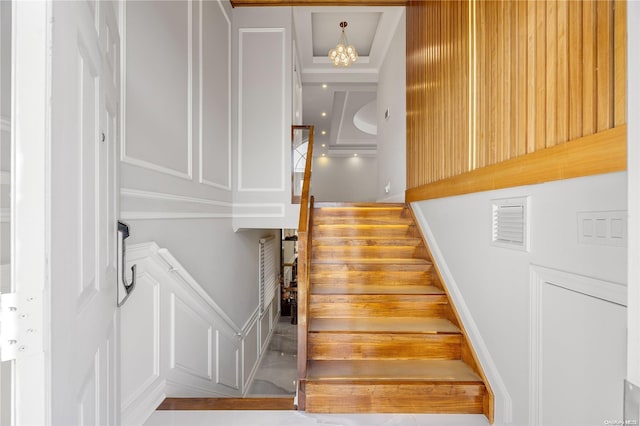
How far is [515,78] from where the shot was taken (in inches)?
65.5

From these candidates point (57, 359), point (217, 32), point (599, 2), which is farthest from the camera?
point (217, 32)

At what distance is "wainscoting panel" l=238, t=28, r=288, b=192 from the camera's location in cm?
405

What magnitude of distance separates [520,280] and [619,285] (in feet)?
1.83

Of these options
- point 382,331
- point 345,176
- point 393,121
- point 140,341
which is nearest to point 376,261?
point 382,331

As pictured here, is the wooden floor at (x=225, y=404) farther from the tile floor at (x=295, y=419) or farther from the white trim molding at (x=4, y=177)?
the white trim molding at (x=4, y=177)

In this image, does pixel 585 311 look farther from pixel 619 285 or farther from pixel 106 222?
pixel 106 222

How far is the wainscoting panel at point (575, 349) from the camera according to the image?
3.46 feet

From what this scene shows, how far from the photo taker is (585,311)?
1166mm

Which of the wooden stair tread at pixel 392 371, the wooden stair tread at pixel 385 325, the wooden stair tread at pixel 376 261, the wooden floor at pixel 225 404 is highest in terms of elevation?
the wooden stair tread at pixel 376 261

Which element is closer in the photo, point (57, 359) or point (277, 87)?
point (57, 359)

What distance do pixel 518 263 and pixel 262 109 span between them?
3433 mm

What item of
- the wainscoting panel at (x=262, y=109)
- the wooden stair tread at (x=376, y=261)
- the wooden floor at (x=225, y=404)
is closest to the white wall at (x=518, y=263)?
the wooden stair tread at (x=376, y=261)

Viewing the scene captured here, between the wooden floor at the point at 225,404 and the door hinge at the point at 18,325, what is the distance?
1417 mm

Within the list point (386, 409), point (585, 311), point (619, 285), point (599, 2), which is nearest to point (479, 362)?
point (386, 409)
